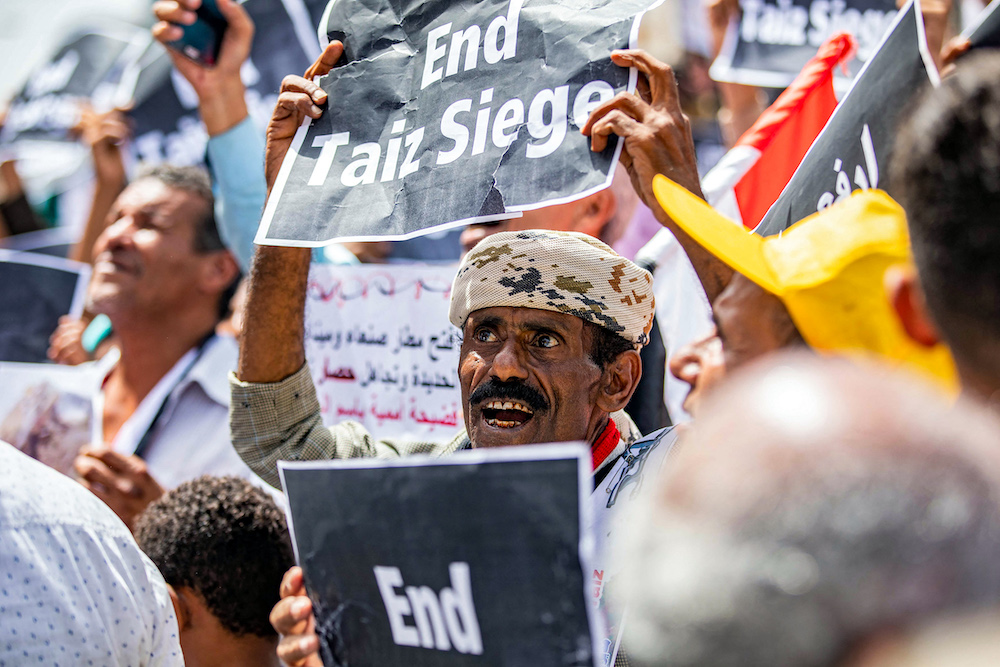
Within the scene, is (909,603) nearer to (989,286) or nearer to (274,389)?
(989,286)

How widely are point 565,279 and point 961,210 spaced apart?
1.49 m

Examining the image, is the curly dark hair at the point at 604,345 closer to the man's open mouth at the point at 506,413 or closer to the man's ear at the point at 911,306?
the man's open mouth at the point at 506,413

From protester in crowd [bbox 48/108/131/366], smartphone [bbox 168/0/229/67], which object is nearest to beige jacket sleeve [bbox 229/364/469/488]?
smartphone [bbox 168/0/229/67]

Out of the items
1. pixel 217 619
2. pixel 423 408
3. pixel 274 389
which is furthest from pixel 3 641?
pixel 423 408

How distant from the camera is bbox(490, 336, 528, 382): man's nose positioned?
2.44 metres

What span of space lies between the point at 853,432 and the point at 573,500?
0.63 m

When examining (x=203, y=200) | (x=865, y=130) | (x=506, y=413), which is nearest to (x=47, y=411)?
(x=203, y=200)

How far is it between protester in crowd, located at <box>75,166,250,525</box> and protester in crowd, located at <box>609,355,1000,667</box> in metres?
3.02

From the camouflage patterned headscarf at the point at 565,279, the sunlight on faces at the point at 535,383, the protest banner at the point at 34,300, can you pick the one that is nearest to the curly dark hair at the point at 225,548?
the sunlight on faces at the point at 535,383

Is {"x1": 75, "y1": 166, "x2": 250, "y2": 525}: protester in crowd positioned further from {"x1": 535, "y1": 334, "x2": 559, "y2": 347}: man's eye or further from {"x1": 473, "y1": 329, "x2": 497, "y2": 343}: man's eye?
{"x1": 535, "y1": 334, "x2": 559, "y2": 347}: man's eye

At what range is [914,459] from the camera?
0.68 m

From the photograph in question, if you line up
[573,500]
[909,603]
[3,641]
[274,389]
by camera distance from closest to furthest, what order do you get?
1. [909,603]
2. [573,500]
3. [3,641]
4. [274,389]

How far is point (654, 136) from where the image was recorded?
2164mm

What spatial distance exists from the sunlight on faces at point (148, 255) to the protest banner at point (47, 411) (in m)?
0.34
